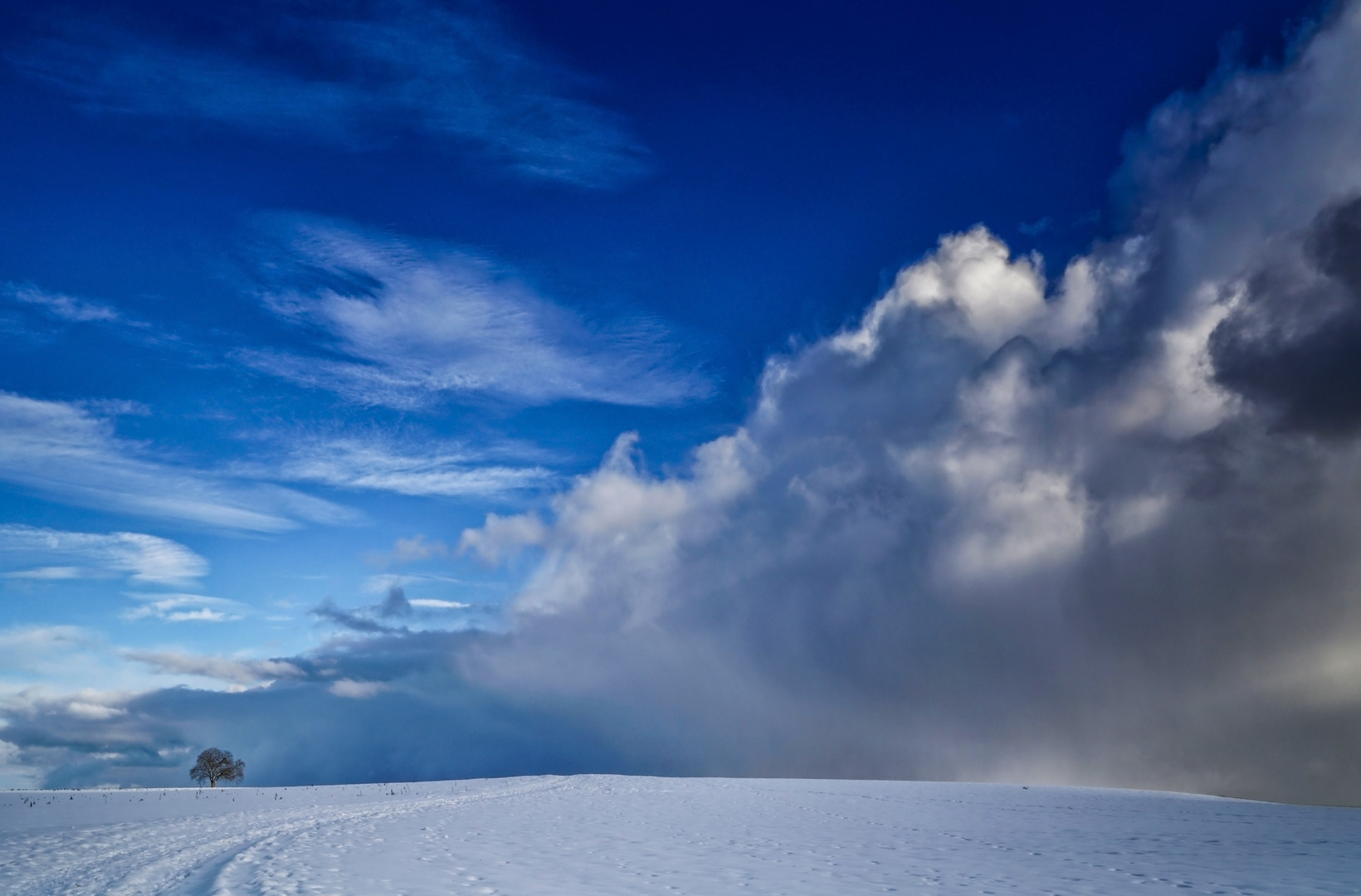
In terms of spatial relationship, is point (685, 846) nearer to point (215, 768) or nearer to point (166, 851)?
point (166, 851)

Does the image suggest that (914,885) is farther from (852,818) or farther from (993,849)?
(852,818)

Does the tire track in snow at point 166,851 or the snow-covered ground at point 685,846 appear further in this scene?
the tire track in snow at point 166,851

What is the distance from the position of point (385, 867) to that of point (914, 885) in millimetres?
14059

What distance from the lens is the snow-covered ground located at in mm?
17719

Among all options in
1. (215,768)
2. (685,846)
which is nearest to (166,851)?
(685,846)

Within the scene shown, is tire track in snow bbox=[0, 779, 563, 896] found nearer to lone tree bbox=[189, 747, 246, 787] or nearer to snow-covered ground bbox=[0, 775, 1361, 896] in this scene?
snow-covered ground bbox=[0, 775, 1361, 896]

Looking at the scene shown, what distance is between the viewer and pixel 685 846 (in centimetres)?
2409

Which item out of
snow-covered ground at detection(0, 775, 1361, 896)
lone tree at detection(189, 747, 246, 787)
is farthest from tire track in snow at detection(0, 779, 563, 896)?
Result: lone tree at detection(189, 747, 246, 787)

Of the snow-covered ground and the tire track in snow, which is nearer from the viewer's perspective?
the snow-covered ground

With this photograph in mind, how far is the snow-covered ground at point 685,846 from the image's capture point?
1772cm

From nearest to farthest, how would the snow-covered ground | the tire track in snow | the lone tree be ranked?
→ the snow-covered ground < the tire track in snow < the lone tree

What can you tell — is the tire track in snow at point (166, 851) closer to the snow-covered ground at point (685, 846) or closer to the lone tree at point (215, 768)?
the snow-covered ground at point (685, 846)

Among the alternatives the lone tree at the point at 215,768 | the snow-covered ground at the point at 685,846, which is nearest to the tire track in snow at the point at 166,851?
the snow-covered ground at the point at 685,846

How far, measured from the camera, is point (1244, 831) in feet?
92.1
